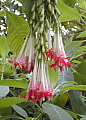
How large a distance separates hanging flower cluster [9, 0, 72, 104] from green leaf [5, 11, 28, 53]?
0.05 m

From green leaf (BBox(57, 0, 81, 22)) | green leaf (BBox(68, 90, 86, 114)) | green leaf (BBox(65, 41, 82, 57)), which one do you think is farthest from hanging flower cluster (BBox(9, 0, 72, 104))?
green leaf (BBox(65, 41, 82, 57))

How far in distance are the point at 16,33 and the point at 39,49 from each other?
0.15 m

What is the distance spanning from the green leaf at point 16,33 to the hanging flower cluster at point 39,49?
0.05 meters

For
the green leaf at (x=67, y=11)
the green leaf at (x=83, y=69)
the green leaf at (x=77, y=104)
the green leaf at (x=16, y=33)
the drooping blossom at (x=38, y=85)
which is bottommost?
the green leaf at (x=77, y=104)

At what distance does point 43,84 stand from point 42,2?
259mm

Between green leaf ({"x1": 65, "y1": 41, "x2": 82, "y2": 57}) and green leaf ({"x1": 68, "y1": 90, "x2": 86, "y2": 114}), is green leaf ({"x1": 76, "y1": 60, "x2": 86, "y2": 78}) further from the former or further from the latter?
green leaf ({"x1": 68, "y1": 90, "x2": 86, "y2": 114})

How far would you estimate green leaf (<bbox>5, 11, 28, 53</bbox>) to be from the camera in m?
0.69

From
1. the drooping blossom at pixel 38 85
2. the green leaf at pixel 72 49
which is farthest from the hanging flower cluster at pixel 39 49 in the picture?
the green leaf at pixel 72 49

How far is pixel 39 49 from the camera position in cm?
59

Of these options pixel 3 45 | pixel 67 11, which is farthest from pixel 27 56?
pixel 3 45

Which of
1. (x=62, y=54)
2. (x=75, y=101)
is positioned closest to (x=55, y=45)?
(x=62, y=54)

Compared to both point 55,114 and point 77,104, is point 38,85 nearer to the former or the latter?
point 55,114

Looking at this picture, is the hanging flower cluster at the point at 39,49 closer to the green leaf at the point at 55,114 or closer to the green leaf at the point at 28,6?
the green leaf at the point at 28,6

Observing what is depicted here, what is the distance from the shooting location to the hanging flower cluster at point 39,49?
1.89 ft
